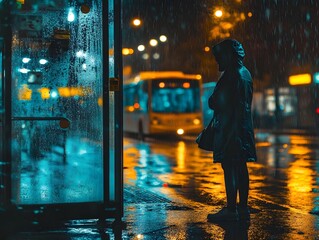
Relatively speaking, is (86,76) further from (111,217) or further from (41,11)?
(111,217)

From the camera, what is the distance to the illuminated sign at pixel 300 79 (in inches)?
1655

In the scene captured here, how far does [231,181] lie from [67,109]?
2139 millimetres

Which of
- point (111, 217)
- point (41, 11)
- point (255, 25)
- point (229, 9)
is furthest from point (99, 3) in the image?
point (255, 25)

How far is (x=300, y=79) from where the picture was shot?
42.5 metres

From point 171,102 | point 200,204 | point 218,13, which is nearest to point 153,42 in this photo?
point 171,102

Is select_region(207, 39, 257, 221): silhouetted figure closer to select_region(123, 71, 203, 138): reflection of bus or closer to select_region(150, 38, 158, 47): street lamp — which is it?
select_region(123, 71, 203, 138): reflection of bus

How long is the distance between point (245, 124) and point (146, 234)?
1853 millimetres

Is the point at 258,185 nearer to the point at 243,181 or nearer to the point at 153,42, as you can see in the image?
the point at 243,181

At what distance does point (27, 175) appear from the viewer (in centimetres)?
754

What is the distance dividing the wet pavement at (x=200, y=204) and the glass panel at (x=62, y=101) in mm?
550

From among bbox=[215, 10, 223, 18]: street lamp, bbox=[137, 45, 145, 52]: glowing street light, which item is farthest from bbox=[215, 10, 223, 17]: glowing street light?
bbox=[137, 45, 145, 52]: glowing street light

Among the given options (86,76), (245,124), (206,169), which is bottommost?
(206,169)

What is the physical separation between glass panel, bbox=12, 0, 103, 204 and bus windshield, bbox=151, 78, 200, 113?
2421cm

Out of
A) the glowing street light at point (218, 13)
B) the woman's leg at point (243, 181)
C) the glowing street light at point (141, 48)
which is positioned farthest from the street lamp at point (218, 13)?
the woman's leg at point (243, 181)
